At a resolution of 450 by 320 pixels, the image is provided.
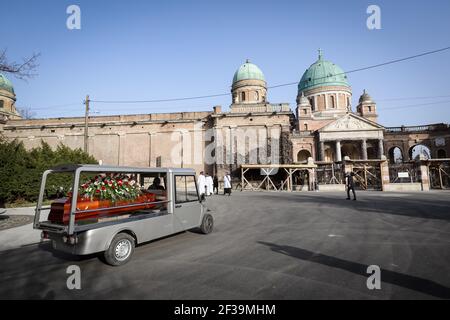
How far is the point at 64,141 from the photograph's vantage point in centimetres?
3247

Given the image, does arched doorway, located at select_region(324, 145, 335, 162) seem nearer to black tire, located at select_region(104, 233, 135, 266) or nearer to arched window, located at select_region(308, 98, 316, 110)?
arched window, located at select_region(308, 98, 316, 110)

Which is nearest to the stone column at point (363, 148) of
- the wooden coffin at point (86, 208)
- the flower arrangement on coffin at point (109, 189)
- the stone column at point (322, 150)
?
the stone column at point (322, 150)

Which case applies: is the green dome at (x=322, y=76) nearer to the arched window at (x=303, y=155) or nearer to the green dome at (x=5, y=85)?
the arched window at (x=303, y=155)

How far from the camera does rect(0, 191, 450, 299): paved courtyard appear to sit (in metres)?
3.48

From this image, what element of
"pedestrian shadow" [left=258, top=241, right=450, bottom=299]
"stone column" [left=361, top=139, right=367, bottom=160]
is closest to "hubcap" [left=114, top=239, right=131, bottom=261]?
"pedestrian shadow" [left=258, top=241, right=450, bottom=299]

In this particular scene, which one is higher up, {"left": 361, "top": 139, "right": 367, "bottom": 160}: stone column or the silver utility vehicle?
{"left": 361, "top": 139, "right": 367, "bottom": 160}: stone column

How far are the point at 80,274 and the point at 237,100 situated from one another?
36.7m

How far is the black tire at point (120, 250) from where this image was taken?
4.63 metres

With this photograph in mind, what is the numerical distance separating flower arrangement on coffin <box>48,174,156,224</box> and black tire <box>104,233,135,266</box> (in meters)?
0.69

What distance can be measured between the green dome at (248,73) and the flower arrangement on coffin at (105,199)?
116 feet

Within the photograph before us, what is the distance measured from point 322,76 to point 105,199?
1890 inches

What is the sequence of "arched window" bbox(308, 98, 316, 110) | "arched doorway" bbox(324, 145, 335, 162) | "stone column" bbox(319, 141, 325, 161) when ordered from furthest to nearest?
"arched window" bbox(308, 98, 316, 110) → "arched doorway" bbox(324, 145, 335, 162) → "stone column" bbox(319, 141, 325, 161)
